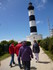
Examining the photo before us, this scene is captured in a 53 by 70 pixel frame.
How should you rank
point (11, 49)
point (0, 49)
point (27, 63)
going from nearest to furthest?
1. point (27, 63)
2. point (11, 49)
3. point (0, 49)

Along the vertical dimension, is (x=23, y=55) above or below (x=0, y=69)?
above

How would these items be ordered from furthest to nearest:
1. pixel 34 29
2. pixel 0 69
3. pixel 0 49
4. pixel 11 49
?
pixel 34 29 → pixel 0 49 → pixel 11 49 → pixel 0 69

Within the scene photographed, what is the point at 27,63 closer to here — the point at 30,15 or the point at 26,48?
the point at 26,48

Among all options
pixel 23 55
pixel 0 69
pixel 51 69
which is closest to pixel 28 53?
pixel 23 55

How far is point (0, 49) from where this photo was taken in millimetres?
27562

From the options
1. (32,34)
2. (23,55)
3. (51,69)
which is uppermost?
(32,34)

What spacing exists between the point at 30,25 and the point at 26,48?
163 feet

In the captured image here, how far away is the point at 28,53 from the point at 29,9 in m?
52.7

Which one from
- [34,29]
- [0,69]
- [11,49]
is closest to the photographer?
[0,69]

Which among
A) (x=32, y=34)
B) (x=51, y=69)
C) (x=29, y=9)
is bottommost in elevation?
(x=51, y=69)

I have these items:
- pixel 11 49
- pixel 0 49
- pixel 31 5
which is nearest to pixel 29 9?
pixel 31 5

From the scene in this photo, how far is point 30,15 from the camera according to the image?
58.1m

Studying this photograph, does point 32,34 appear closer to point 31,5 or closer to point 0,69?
point 31,5

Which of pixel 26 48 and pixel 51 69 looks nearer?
pixel 26 48
